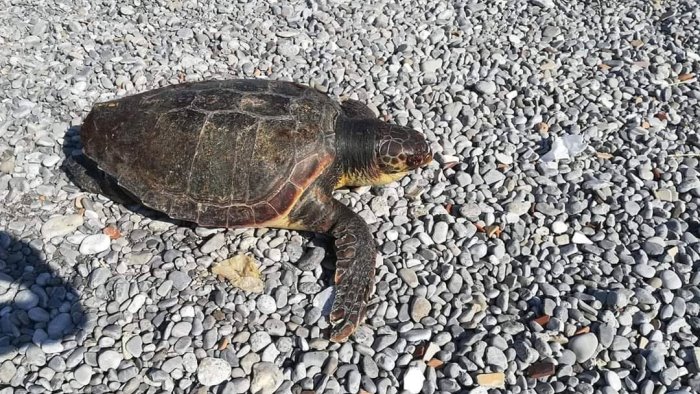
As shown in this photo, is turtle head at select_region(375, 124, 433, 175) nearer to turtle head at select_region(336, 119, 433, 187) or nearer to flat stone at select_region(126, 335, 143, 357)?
turtle head at select_region(336, 119, 433, 187)

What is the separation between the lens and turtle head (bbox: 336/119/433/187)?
4453mm

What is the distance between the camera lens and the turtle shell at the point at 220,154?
416 centimetres

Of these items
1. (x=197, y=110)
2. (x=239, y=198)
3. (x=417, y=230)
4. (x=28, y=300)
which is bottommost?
(x=28, y=300)

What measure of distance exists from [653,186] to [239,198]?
11.3 ft

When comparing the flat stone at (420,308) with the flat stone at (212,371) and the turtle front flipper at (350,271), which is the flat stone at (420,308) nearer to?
the turtle front flipper at (350,271)

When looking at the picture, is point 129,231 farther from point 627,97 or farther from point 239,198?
point 627,97

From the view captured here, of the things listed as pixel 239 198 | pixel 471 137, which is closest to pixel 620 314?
pixel 471 137

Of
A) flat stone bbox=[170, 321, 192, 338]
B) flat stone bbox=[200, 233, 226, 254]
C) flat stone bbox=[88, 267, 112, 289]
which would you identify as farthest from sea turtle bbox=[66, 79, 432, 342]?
flat stone bbox=[170, 321, 192, 338]

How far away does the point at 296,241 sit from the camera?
177 inches

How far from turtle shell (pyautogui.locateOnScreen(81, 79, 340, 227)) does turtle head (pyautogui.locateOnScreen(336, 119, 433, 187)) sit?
0.50 ft

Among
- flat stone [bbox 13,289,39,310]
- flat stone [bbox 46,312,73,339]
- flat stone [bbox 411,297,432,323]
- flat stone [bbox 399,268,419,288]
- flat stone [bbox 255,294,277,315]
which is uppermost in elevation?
flat stone [bbox 399,268,419,288]

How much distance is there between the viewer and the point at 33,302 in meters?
3.93

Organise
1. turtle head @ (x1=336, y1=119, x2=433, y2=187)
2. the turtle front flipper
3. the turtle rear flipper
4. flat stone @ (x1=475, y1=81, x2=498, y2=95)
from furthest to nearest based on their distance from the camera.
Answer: flat stone @ (x1=475, y1=81, x2=498, y2=95) → the turtle rear flipper → turtle head @ (x1=336, y1=119, x2=433, y2=187) → the turtle front flipper

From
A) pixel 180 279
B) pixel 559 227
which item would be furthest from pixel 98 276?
pixel 559 227
